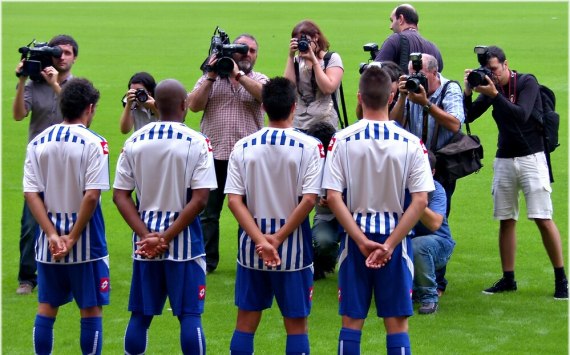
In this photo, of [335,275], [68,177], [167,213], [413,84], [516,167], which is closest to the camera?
[167,213]

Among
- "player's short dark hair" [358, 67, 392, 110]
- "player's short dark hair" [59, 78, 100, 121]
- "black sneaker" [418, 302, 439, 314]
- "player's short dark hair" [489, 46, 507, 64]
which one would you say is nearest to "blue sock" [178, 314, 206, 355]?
"player's short dark hair" [59, 78, 100, 121]

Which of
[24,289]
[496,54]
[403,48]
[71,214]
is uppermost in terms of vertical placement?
[403,48]

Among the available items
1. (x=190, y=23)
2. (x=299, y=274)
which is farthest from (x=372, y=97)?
(x=190, y=23)

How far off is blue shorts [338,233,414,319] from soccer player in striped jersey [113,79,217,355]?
0.91m

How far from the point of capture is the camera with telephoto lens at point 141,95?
6.36m

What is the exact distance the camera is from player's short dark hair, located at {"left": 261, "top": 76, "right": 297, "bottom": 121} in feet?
16.9

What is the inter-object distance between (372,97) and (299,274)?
44.7 inches

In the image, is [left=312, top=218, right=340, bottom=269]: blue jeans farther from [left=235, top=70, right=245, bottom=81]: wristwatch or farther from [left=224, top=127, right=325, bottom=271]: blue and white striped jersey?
[left=224, top=127, right=325, bottom=271]: blue and white striped jersey

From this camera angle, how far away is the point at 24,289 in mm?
7281

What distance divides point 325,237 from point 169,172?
2.40 m

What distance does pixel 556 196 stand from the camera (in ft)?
35.2

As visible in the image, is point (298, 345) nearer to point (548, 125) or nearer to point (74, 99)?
point (74, 99)

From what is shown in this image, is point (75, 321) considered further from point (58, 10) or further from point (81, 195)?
point (58, 10)

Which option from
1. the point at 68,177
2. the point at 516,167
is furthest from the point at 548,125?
the point at 68,177
